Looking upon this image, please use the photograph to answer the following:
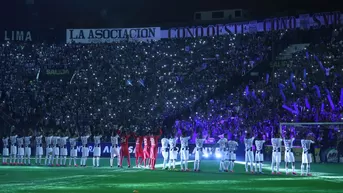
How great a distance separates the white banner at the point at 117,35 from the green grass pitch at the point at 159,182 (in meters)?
32.9

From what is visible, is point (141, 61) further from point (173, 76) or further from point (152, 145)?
point (152, 145)

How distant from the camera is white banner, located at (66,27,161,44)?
2594 inches

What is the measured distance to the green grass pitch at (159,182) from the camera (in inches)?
955

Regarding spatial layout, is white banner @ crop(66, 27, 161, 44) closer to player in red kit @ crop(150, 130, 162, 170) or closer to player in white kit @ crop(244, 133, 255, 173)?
player in red kit @ crop(150, 130, 162, 170)

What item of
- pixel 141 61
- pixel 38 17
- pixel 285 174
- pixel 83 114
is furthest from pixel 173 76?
pixel 285 174

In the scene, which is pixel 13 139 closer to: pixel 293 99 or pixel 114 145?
pixel 114 145

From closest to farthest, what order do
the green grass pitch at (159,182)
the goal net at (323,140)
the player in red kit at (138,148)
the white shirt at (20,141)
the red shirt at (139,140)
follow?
the green grass pitch at (159,182), the player in red kit at (138,148), the red shirt at (139,140), the white shirt at (20,141), the goal net at (323,140)

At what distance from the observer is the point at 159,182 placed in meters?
27.5

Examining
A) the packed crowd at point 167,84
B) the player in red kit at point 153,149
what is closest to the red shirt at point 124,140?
the player in red kit at point 153,149

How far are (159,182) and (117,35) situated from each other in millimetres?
40463

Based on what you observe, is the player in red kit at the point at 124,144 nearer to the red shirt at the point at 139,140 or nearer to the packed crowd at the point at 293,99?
the red shirt at the point at 139,140

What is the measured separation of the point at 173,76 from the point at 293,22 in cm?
1304

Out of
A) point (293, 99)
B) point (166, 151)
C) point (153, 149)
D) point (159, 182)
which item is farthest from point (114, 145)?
point (293, 99)

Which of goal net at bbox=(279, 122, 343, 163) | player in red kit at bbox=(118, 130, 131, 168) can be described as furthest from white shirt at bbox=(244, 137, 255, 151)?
goal net at bbox=(279, 122, 343, 163)
